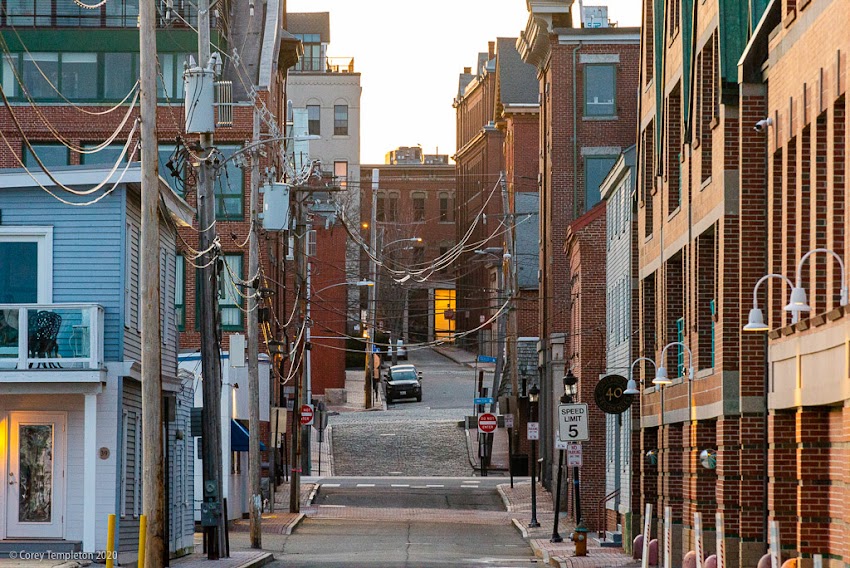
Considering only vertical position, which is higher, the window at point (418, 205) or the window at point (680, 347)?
the window at point (418, 205)

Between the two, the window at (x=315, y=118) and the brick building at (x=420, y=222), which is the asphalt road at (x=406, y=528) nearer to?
the window at (x=315, y=118)

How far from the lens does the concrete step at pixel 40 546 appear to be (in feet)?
81.9

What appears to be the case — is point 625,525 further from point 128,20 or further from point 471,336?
point 471,336

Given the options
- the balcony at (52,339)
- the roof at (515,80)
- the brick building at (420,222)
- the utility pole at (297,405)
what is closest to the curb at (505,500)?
the utility pole at (297,405)

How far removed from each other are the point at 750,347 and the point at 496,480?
3373cm

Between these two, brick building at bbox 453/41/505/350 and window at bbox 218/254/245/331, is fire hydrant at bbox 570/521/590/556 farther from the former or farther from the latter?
brick building at bbox 453/41/505/350

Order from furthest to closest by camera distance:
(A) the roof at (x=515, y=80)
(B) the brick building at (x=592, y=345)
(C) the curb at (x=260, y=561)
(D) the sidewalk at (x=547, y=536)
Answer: (A) the roof at (x=515, y=80), (B) the brick building at (x=592, y=345), (D) the sidewalk at (x=547, y=536), (C) the curb at (x=260, y=561)

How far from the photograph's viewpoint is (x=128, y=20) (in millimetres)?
52469

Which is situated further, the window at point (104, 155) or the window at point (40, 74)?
the window at point (104, 155)

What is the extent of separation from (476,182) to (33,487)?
76.3m

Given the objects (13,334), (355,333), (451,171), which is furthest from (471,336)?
(13,334)

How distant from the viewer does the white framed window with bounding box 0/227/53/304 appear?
998 inches

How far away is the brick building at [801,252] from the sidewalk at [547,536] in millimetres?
8186

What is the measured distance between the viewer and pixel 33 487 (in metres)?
25.3
